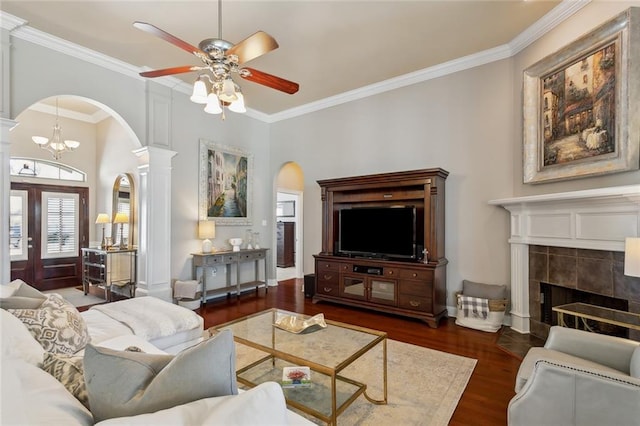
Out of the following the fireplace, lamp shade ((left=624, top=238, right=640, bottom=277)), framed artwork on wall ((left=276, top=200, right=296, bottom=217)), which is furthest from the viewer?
framed artwork on wall ((left=276, top=200, right=296, bottom=217))

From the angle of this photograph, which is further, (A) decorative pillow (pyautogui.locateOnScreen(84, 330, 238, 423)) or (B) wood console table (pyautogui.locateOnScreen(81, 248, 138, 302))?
(B) wood console table (pyautogui.locateOnScreen(81, 248, 138, 302))

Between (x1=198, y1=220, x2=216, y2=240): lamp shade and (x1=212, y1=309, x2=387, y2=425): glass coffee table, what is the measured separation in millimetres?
2461

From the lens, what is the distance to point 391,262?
402 cm

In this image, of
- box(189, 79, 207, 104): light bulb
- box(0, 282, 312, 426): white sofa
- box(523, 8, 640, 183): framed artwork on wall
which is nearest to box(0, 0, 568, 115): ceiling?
box(523, 8, 640, 183): framed artwork on wall

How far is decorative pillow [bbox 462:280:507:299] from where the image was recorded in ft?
11.8

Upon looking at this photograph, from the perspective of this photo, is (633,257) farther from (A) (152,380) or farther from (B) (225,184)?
(B) (225,184)

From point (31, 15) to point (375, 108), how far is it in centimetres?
415

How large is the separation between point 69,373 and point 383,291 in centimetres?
351

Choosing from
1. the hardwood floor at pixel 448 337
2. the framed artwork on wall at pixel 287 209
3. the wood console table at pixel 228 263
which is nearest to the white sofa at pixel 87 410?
the hardwood floor at pixel 448 337

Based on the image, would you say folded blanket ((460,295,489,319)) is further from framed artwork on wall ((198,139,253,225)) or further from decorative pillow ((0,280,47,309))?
decorative pillow ((0,280,47,309))

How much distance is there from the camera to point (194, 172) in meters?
4.87

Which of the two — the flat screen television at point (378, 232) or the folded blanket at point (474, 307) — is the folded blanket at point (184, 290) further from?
A: the folded blanket at point (474, 307)

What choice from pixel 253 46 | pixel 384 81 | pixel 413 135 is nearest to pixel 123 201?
pixel 253 46

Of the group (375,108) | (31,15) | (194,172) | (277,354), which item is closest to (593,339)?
(277,354)
